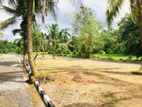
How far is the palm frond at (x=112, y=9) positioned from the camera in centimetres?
2027

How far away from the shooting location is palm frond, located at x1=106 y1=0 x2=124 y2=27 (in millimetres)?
20266

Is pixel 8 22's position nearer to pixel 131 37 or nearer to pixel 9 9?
pixel 9 9

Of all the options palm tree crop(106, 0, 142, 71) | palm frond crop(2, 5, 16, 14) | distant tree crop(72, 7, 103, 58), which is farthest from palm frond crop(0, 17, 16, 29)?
distant tree crop(72, 7, 103, 58)

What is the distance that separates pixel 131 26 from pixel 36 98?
103 feet

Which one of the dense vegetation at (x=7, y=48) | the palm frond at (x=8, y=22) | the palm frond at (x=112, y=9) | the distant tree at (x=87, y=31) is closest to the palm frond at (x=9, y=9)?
the palm frond at (x=8, y=22)

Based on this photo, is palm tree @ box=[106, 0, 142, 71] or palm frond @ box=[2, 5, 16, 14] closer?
palm tree @ box=[106, 0, 142, 71]

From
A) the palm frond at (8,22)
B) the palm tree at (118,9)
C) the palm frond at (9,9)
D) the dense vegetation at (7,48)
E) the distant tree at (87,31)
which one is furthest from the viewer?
the dense vegetation at (7,48)

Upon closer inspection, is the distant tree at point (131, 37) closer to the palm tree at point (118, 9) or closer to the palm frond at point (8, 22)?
the palm frond at point (8, 22)

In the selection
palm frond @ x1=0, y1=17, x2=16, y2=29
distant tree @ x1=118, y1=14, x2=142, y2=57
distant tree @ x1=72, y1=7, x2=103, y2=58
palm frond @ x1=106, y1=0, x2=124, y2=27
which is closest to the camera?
palm frond @ x1=106, y1=0, x2=124, y2=27

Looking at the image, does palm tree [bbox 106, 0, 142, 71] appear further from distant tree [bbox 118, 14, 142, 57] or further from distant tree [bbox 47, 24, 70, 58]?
distant tree [bbox 47, 24, 70, 58]

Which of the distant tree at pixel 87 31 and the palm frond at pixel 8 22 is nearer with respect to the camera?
the palm frond at pixel 8 22

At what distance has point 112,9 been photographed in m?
20.9

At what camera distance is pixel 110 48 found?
73875mm

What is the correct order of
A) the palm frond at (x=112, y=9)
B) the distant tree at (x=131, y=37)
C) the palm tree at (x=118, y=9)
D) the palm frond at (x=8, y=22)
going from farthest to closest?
the distant tree at (x=131, y=37), the palm frond at (x=8, y=22), the palm tree at (x=118, y=9), the palm frond at (x=112, y=9)
